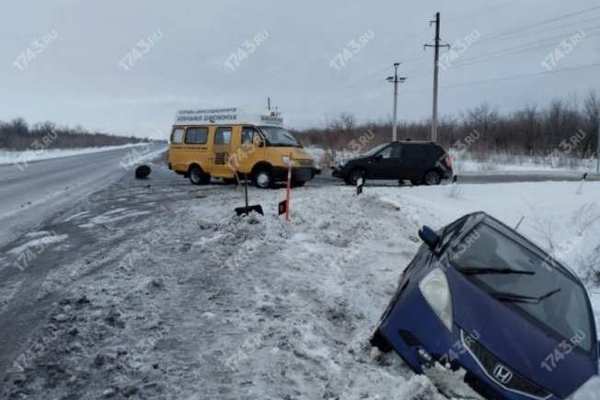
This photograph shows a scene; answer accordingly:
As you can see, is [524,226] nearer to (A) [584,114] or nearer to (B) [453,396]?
(B) [453,396]

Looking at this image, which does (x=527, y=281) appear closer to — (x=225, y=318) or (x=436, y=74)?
(x=225, y=318)

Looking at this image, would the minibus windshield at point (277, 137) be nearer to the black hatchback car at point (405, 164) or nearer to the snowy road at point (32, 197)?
the black hatchback car at point (405, 164)

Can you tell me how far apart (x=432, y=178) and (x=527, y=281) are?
50.4 feet

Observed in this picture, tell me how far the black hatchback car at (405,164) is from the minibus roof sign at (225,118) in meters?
3.45

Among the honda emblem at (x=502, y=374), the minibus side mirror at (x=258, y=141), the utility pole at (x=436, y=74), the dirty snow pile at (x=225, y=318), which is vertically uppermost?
the utility pole at (x=436, y=74)

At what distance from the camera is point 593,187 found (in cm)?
1603

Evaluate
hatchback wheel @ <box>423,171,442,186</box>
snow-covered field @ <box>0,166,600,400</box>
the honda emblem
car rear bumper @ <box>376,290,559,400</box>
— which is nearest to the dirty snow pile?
snow-covered field @ <box>0,166,600,400</box>

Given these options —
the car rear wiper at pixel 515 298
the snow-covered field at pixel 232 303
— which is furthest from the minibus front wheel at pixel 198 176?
the car rear wiper at pixel 515 298

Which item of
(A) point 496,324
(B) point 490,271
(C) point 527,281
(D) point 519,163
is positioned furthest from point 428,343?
(D) point 519,163

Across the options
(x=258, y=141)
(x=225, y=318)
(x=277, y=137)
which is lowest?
(x=225, y=318)

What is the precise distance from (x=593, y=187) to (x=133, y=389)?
16318 millimetres

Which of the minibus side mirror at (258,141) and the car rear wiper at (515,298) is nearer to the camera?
the car rear wiper at (515,298)

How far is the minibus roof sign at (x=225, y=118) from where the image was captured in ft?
56.6

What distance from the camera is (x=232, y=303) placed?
5227mm
